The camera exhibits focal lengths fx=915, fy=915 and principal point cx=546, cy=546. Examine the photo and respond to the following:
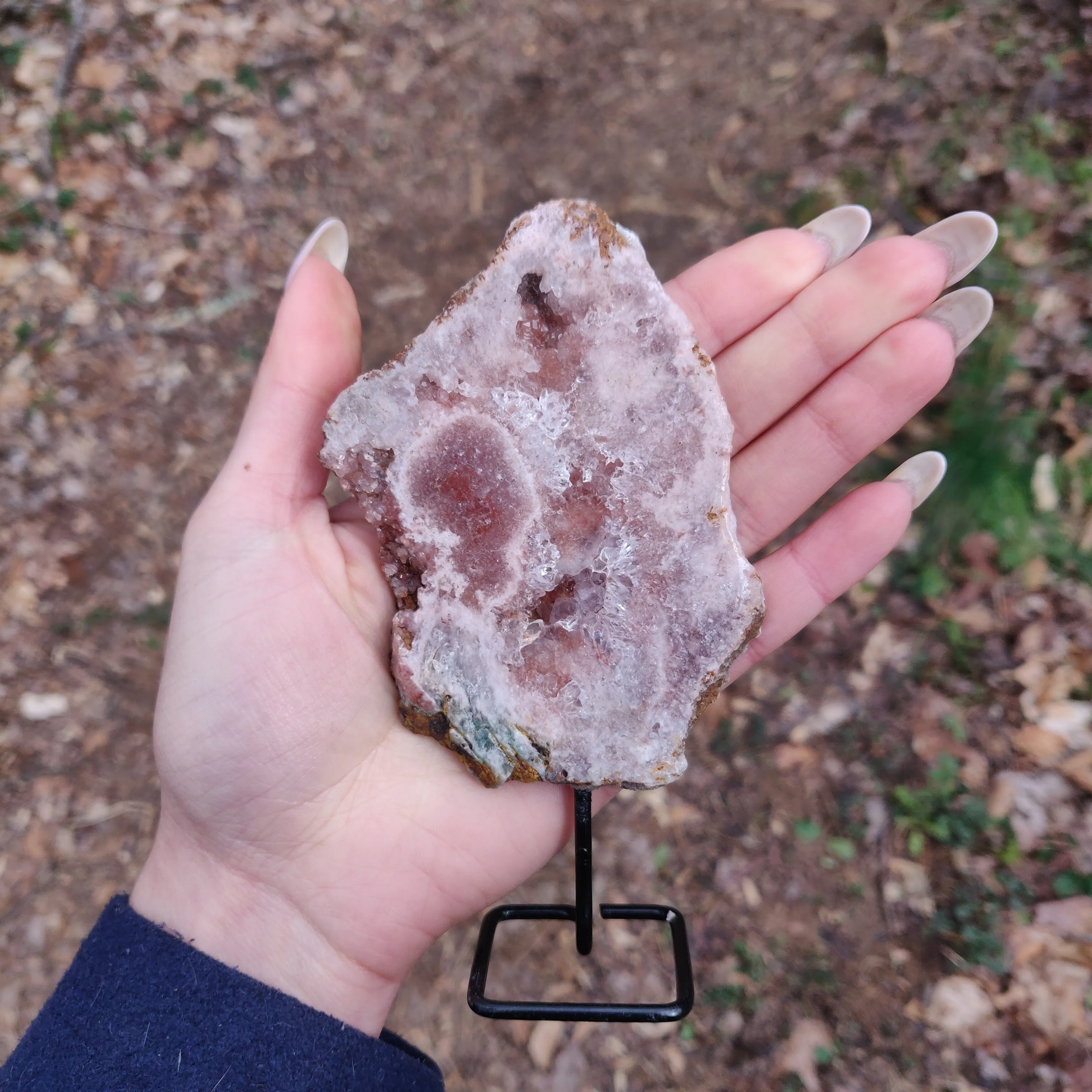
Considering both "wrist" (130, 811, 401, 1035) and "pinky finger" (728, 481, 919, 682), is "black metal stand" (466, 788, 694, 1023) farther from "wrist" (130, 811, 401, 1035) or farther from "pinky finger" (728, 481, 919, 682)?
"pinky finger" (728, 481, 919, 682)

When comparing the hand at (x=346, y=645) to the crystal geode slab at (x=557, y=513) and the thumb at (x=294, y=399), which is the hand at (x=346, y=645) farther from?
the crystal geode slab at (x=557, y=513)

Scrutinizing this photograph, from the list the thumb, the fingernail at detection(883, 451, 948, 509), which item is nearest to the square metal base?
the thumb

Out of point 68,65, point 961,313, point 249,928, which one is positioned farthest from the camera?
point 68,65

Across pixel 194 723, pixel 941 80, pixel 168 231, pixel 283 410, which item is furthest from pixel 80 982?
pixel 941 80

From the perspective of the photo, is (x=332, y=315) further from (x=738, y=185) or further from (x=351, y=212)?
(x=738, y=185)

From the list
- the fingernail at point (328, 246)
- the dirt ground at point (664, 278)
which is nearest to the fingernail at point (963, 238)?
the dirt ground at point (664, 278)

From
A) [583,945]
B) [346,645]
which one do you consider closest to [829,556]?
[583,945]

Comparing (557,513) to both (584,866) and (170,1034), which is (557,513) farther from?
(170,1034)
